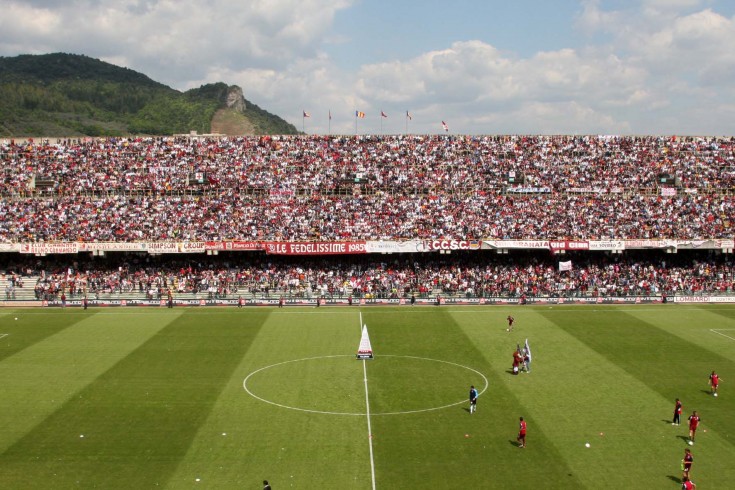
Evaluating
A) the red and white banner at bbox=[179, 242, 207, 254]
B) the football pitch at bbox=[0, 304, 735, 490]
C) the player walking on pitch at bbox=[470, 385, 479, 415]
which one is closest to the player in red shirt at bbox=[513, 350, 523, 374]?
the football pitch at bbox=[0, 304, 735, 490]

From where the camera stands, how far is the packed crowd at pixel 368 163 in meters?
70.0

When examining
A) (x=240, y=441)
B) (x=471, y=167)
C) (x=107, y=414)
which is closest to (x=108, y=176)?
(x=471, y=167)

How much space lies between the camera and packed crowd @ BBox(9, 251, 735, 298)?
2259 inches

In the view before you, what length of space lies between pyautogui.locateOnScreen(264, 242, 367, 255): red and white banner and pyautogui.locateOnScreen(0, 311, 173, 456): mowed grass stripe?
40.4 ft

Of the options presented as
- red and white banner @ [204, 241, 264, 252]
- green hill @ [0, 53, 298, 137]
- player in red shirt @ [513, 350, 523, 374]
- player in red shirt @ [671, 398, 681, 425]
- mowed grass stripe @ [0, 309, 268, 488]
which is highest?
green hill @ [0, 53, 298, 137]

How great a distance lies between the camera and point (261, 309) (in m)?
54.1

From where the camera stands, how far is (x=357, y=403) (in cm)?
3092

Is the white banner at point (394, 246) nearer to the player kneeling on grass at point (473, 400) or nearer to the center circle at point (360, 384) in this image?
the center circle at point (360, 384)

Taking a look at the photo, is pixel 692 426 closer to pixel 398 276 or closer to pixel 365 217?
pixel 398 276

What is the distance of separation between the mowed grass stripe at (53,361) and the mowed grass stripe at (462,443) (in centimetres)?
1402

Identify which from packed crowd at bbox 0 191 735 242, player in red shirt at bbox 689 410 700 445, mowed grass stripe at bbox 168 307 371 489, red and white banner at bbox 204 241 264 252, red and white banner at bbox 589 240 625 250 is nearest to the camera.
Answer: mowed grass stripe at bbox 168 307 371 489

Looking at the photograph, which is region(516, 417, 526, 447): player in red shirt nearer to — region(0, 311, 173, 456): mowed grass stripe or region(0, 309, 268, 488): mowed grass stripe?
region(0, 309, 268, 488): mowed grass stripe

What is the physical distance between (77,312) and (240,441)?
31171 millimetres

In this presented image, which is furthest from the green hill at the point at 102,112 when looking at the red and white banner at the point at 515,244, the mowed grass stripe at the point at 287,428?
the mowed grass stripe at the point at 287,428
